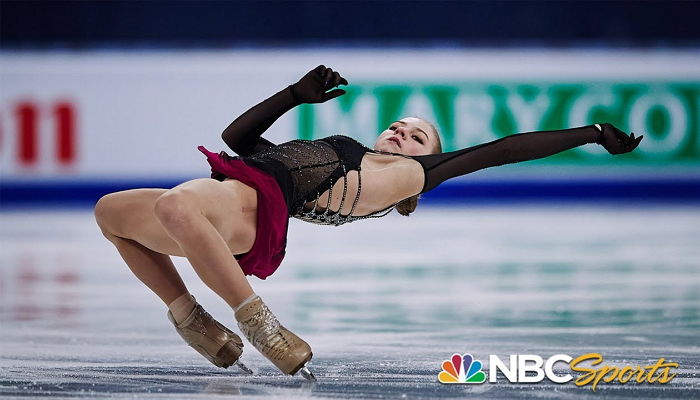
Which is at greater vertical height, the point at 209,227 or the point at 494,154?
the point at 494,154

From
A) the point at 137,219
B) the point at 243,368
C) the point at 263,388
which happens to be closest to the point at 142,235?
the point at 137,219

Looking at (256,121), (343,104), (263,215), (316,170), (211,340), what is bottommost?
(211,340)

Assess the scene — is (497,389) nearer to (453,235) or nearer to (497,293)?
(497,293)

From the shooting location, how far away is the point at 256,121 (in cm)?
274

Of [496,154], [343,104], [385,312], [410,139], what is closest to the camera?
[496,154]

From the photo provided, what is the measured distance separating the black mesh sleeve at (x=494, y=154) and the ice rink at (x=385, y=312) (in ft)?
1.55

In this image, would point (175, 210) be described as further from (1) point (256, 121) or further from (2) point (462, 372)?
(2) point (462, 372)

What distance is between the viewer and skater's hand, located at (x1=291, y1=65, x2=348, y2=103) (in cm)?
261

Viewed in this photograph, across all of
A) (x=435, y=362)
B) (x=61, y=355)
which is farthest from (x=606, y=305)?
(x=61, y=355)

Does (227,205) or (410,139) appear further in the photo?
(410,139)

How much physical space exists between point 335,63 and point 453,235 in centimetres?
277

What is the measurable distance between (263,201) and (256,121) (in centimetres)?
35

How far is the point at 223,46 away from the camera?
29.7 ft

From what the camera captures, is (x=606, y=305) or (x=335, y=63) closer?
(x=606, y=305)
